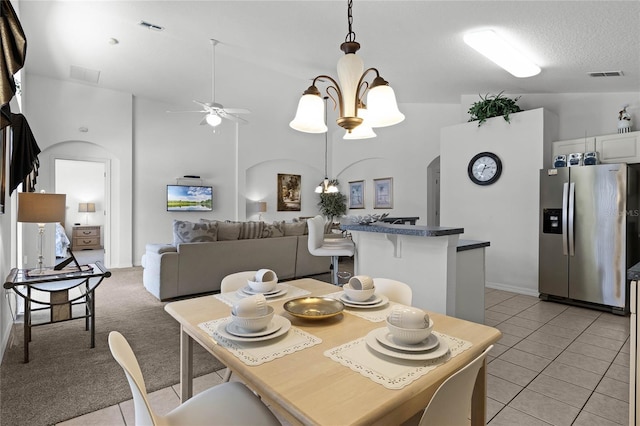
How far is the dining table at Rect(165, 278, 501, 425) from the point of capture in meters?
0.78

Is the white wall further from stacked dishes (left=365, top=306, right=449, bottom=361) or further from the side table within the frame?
the side table

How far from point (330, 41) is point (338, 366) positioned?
148 inches

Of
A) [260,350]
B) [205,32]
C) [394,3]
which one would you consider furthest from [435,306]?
[205,32]

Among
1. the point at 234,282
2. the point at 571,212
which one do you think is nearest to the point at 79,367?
the point at 234,282

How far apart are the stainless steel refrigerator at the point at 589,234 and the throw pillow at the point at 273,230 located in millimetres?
3458

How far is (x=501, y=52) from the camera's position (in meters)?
3.31

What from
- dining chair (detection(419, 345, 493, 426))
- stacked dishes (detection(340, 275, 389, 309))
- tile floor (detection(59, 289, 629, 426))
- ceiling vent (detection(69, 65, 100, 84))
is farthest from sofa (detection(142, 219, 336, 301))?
dining chair (detection(419, 345, 493, 426))

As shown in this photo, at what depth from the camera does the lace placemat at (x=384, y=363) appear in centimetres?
88

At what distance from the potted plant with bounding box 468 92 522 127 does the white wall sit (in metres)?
0.09

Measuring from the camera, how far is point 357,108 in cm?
161

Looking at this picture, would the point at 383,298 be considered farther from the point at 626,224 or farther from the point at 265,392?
the point at 626,224

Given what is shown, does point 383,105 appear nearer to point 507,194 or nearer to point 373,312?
point 373,312

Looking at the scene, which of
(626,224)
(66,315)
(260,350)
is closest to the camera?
(260,350)

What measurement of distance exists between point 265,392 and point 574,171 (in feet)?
14.4
